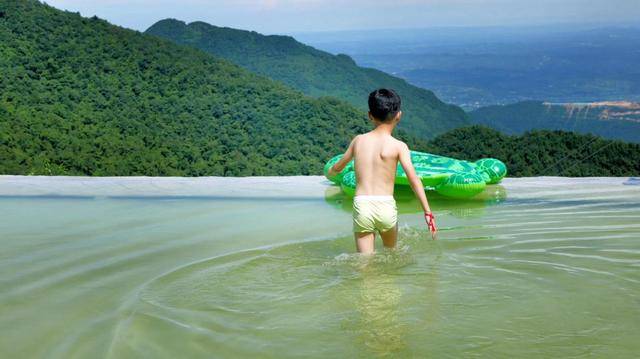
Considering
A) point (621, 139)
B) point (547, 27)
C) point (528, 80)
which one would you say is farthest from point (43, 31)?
point (547, 27)

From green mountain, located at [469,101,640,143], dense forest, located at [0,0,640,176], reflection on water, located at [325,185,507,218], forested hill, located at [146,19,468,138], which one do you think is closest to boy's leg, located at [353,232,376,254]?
reflection on water, located at [325,185,507,218]

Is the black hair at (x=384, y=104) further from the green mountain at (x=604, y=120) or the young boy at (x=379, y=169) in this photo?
the green mountain at (x=604, y=120)

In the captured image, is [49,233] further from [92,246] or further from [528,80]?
[528,80]

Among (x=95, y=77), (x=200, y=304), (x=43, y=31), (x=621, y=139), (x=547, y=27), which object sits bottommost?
(x=200, y=304)

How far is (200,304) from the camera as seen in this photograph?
140 inches

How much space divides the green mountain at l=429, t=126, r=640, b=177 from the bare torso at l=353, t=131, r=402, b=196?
1081 centimetres

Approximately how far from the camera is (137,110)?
2342 centimetres

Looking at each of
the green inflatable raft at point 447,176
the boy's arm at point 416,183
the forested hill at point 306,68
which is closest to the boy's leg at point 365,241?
the boy's arm at point 416,183

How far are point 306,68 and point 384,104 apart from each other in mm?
36433

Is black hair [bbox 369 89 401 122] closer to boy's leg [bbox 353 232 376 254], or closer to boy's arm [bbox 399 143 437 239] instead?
boy's arm [bbox 399 143 437 239]

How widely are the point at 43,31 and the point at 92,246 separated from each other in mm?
24265

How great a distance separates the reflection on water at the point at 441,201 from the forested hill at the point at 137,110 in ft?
24.6

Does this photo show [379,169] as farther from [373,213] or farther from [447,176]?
[447,176]

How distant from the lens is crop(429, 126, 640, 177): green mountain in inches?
593
